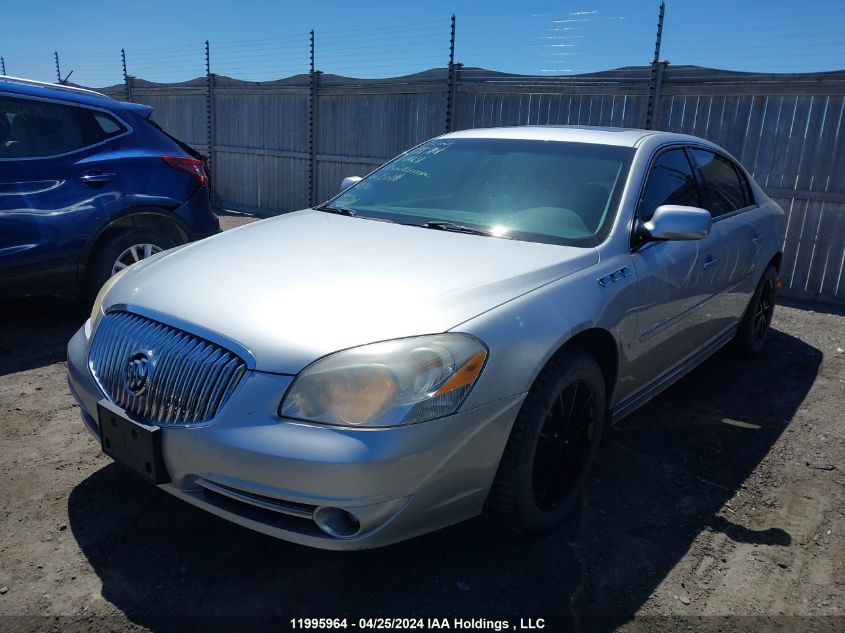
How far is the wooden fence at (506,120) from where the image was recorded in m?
7.35

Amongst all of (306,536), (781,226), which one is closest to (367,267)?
(306,536)

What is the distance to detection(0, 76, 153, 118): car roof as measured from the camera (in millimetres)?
4629

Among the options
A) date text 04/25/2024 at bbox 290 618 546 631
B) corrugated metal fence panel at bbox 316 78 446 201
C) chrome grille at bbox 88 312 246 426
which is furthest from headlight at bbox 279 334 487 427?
corrugated metal fence panel at bbox 316 78 446 201

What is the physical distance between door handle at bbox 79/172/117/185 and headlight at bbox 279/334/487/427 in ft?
11.2

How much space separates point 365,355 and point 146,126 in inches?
156

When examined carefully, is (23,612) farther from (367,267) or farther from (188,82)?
(188,82)

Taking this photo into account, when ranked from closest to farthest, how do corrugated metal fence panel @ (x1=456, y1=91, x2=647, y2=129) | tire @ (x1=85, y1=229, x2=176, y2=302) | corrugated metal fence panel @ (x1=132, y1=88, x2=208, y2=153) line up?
tire @ (x1=85, y1=229, x2=176, y2=302), corrugated metal fence panel @ (x1=456, y1=91, x2=647, y2=129), corrugated metal fence panel @ (x1=132, y1=88, x2=208, y2=153)

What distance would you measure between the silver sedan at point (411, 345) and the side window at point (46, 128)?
2110 mm

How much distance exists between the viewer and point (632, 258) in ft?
10.1

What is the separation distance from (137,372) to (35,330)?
3224 mm

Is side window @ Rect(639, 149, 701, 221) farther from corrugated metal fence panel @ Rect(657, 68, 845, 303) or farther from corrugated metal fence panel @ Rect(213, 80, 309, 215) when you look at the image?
corrugated metal fence panel @ Rect(213, 80, 309, 215)

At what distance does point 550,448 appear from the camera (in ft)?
8.77

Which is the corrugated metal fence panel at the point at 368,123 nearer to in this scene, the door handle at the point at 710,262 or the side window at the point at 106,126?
the side window at the point at 106,126

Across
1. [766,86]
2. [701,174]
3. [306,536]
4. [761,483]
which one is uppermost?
[766,86]
